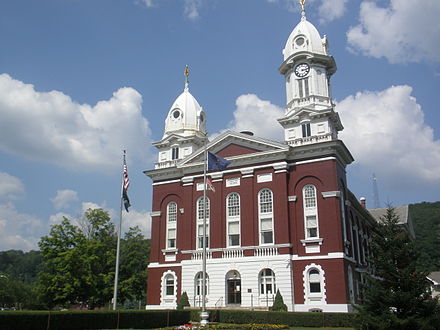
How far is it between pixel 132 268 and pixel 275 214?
20.4 meters

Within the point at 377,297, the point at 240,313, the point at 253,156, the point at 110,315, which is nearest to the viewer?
the point at 377,297

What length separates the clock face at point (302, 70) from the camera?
43.7 meters

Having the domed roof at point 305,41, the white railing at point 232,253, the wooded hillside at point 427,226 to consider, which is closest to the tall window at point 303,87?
the domed roof at point 305,41

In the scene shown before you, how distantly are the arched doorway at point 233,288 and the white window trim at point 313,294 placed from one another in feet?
19.7

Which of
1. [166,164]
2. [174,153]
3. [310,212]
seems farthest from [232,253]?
[174,153]

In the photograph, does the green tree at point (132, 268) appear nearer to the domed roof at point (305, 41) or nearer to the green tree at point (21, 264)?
the domed roof at point (305, 41)

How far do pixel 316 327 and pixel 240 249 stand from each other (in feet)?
37.3

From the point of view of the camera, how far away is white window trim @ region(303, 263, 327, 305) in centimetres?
3531

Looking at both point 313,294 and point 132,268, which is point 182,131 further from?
point 313,294

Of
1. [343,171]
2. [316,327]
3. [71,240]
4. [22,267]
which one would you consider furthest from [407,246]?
[22,267]

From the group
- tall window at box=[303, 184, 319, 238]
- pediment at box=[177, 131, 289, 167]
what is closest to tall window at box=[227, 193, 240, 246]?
pediment at box=[177, 131, 289, 167]

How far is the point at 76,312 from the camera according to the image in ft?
77.7

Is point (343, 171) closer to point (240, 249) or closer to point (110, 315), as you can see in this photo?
point (240, 249)

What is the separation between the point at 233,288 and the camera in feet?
128
